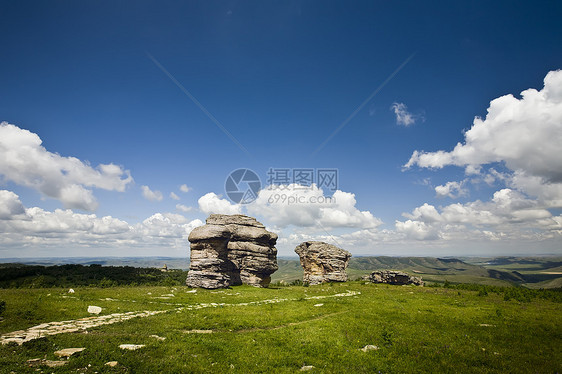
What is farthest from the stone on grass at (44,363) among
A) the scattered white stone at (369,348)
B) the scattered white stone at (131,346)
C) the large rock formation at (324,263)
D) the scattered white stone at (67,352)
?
the large rock formation at (324,263)

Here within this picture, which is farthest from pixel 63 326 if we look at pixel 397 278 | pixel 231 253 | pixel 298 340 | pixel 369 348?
pixel 397 278

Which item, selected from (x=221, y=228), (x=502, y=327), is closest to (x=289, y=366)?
(x=502, y=327)

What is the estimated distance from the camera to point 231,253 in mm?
52750

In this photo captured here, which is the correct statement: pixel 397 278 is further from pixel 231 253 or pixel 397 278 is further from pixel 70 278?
pixel 70 278

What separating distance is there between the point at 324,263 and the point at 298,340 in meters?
46.5

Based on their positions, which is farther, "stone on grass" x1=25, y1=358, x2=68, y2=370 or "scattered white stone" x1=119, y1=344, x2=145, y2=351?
"scattered white stone" x1=119, y1=344, x2=145, y2=351

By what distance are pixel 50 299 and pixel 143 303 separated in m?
8.33

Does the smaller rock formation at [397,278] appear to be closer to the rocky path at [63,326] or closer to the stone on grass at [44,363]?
the rocky path at [63,326]

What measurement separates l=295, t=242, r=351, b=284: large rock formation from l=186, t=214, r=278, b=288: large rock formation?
38.8ft

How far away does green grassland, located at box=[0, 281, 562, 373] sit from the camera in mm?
13086

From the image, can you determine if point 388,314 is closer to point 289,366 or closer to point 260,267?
point 289,366

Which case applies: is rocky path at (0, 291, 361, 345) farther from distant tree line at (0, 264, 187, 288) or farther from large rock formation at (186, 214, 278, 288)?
distant tree line at (0, 264, 187, 288)

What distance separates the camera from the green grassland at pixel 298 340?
42.9 ft

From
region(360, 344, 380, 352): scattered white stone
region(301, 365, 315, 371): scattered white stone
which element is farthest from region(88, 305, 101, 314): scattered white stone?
region(360, 344, 380, 352): scattered white stone
